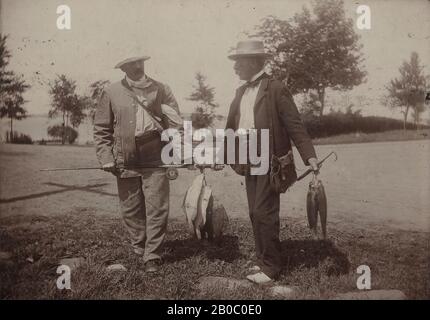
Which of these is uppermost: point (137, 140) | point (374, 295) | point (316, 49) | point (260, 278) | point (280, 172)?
point (316, 49)

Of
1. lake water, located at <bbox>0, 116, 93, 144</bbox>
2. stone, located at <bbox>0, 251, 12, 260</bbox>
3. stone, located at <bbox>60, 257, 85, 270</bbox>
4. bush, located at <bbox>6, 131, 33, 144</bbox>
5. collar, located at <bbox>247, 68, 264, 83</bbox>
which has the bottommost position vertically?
stone, located at <bbox>60, 257, 85, 270</bbox>

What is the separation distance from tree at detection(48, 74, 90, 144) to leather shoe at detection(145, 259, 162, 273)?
7.31 feet

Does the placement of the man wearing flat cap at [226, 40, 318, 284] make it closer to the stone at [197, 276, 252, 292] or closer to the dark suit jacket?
the dark suit jacket

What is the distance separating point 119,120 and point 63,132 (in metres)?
2.10

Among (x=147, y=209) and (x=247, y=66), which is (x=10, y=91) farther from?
(x=247, y=66)

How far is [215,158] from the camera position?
5.16 m

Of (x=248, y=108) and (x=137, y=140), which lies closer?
(x=248, y=108)

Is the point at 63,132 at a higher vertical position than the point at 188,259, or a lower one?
higher

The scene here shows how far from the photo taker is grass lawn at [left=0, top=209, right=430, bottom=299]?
15.2ft

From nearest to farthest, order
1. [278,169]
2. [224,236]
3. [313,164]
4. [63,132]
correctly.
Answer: [313,164] → [278,169] → [224,236] → [63,132]

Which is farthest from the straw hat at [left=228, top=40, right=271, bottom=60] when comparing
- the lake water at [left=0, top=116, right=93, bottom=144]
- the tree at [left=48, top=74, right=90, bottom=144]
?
the lake water at [left=0, top=116, right=93, bottom=144]

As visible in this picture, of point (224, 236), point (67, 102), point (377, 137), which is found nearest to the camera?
point (224, 236)

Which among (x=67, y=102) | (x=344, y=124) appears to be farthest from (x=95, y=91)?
(x=344, y=124)
